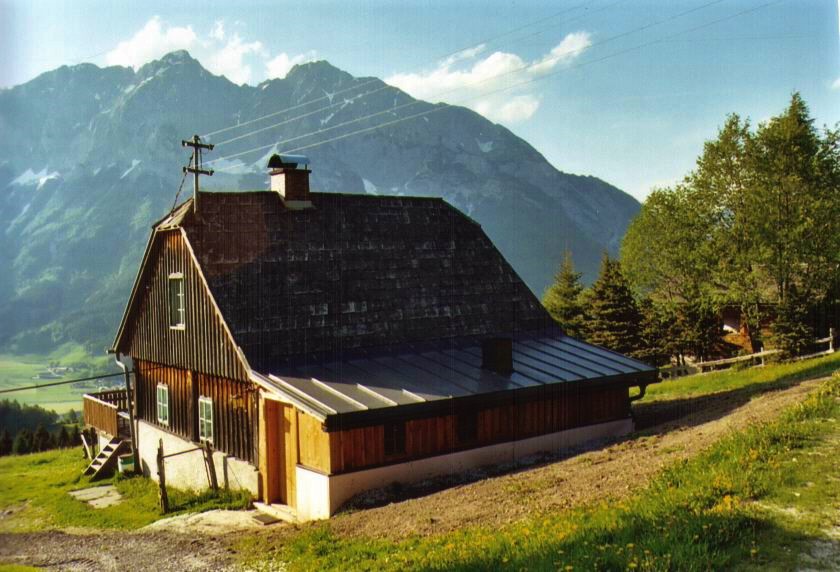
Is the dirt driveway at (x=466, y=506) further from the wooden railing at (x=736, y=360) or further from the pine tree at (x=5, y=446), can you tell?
the pine tree at (x=5, y=446)

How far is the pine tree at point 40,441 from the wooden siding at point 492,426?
27.9 metres

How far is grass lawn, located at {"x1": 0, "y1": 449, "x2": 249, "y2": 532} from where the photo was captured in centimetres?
1855

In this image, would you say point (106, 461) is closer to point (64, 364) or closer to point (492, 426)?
point (492, 426)

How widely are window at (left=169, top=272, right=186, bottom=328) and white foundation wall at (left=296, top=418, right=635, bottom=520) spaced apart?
7.05 m

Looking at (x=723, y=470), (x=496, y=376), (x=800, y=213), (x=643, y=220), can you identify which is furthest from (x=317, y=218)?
(x=643, y=220)

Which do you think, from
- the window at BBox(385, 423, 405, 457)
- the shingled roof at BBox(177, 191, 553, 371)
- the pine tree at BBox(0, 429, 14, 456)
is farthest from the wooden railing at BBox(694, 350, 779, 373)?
the pine tree at BBox(0, 429, 14, 456)

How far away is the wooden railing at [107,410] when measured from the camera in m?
26.0

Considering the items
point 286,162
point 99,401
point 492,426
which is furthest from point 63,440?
point 492,426

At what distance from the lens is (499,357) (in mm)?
19141

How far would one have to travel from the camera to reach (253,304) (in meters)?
18.7

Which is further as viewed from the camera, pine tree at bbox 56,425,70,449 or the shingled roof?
pine tree at bbox 56,425,70,449

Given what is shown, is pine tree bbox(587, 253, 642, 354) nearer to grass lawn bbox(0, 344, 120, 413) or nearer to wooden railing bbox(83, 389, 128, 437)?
wooden railing bbox(83, 389, 128, 437)

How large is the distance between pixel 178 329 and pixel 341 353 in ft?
18.0

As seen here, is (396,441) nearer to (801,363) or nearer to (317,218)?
(317,218)
